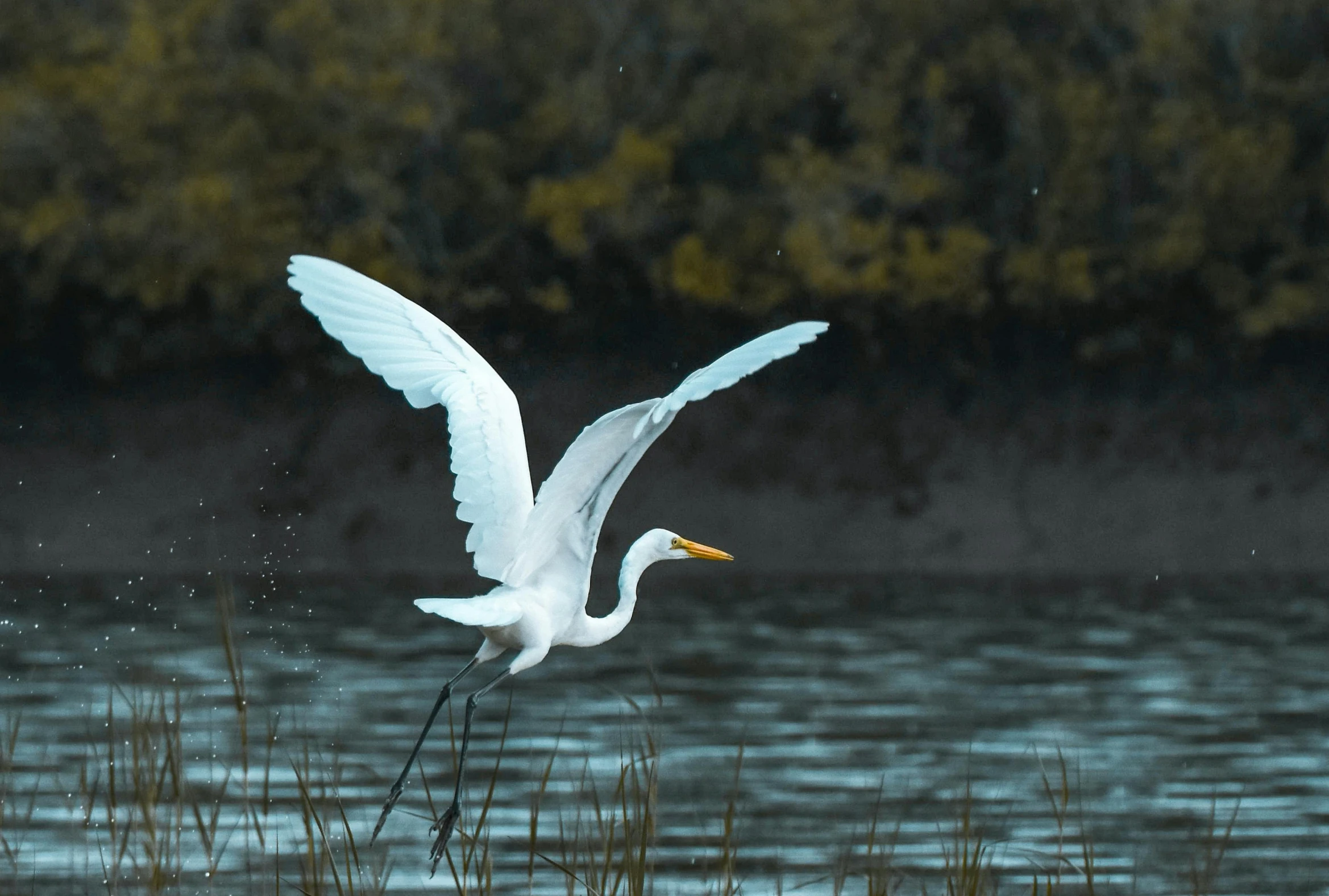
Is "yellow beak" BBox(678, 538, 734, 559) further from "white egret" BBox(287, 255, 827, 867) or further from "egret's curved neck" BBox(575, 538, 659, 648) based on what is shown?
"white egret" BBox(287, 255, 827, 867)

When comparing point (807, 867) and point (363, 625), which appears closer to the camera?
point (807, 867)

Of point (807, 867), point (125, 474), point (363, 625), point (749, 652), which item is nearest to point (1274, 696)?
point (749, 652)

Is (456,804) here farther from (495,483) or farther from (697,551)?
(697,551)

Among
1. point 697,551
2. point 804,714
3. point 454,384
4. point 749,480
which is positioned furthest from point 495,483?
point 749,480

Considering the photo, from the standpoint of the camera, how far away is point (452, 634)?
14.4 m

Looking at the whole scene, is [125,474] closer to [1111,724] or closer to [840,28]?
[840,28]

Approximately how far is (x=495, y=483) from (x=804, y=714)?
4528mm

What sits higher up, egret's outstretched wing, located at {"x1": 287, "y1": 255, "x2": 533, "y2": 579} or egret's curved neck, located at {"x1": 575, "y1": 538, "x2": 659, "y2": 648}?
egret's outstretched wing, located at {"x1": 287, "y1": 255, "x2": 533, "y2": 579}

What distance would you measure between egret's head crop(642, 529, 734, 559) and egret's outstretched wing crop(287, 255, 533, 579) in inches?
23.7

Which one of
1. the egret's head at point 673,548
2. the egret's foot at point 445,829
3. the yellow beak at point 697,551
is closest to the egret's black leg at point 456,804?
the egret's foot at point 445,829

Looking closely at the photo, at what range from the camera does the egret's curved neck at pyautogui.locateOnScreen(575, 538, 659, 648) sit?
6.32 metres

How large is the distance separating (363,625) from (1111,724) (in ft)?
18.9

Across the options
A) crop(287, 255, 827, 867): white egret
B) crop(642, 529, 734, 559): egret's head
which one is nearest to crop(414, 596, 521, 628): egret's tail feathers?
crop(287, 255, 827, 867): white egret

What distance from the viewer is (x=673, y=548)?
6668 millimetres
